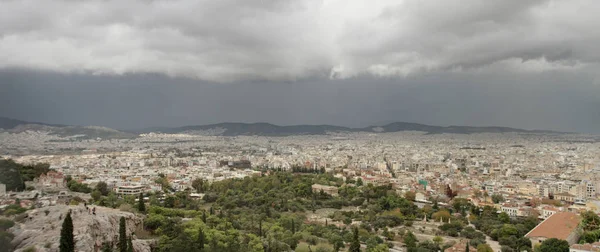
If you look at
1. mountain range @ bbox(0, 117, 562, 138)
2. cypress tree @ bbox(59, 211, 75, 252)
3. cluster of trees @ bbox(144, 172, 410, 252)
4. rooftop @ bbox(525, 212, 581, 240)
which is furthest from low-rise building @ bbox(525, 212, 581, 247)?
mountain range @ bbox(0, 117, 562, 138)

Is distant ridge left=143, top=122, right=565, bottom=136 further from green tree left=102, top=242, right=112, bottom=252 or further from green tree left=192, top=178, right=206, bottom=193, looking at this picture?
green tree left=102, top=242, right=112, bottom=252

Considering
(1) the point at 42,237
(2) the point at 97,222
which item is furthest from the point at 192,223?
(1) the point at 42,237

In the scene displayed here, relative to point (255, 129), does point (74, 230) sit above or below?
below

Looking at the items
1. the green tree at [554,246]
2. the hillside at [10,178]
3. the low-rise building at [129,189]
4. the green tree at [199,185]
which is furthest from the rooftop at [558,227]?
the low-rise building at [129,189]

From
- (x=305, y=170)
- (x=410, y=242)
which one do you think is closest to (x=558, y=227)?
(x=410, y=242)

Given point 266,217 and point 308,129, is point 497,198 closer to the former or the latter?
point 266,217
